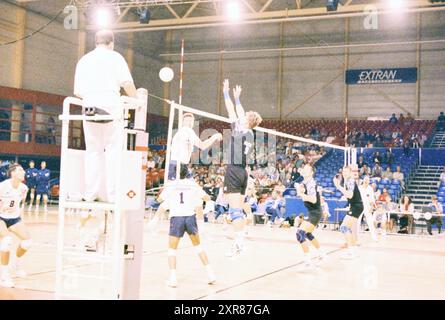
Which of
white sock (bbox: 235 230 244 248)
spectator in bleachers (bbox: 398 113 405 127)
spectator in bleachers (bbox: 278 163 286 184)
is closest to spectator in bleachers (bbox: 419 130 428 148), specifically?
spectator in bleachers (bbox: 398 113 405 127)

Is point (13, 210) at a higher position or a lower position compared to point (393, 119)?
lower

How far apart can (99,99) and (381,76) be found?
24639 mm

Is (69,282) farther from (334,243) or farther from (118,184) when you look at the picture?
(334,243)

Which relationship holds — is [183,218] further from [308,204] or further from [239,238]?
[308,204]

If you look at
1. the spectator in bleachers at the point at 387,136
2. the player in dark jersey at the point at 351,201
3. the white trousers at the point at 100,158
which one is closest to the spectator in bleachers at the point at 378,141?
the spectator in bleachers at the point at 387,136

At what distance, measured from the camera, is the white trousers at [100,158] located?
466cm

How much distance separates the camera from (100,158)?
15.9 ft

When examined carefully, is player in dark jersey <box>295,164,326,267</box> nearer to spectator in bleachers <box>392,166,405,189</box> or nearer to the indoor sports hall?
the indoor sports hall

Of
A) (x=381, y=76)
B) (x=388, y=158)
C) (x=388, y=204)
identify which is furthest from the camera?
(x=381, y=76)

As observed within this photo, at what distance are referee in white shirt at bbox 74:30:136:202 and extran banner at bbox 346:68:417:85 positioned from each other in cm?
2439

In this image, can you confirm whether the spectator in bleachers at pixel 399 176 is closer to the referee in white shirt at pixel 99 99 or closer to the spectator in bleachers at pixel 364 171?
the spectator in bleachers at pixel 364 171

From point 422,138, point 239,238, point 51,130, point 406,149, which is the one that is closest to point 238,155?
point 239,238

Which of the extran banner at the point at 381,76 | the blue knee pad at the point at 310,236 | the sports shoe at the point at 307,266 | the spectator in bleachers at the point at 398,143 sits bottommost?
the sports shoe at the point at 307,266

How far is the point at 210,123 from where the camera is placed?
31.3m
